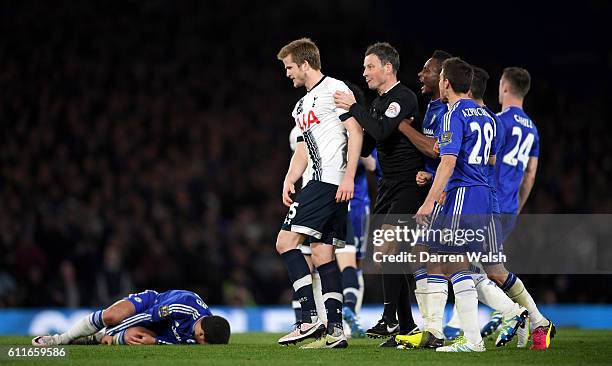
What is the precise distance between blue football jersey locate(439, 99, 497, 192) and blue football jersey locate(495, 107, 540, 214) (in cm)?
175

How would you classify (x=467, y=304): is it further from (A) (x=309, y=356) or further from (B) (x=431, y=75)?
(B) (x=431, y=75)

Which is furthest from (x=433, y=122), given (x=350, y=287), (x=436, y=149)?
(x=350, y=287)

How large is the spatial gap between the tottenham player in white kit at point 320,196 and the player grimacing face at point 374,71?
22 cm

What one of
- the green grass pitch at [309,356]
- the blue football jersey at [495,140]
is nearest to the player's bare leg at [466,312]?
the green grass pitch at [309,356]

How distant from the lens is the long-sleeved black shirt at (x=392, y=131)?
281 inches

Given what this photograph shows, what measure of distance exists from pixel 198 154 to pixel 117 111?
1758mm

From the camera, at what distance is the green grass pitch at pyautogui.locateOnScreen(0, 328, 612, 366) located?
6152mm

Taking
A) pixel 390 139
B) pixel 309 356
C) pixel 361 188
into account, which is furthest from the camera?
pixel 361 188

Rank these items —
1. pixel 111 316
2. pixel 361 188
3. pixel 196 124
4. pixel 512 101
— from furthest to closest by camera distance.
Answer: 1. pixel 196 124
2. pixel 361 188
3. pixel 512 101
4. pixel 111 316

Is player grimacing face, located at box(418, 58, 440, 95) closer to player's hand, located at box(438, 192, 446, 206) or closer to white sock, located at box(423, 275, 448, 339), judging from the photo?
player's hand, located at box(438, 192, 446, 206)

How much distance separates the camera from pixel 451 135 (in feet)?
22.4

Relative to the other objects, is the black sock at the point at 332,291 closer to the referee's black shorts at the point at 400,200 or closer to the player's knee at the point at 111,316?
the referee's black shorts at the point at 400,200

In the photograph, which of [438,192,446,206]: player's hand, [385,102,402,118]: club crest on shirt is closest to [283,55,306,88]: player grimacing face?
[385,102,402,118]: club crest on shirt

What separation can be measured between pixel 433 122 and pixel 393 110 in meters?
0.66
